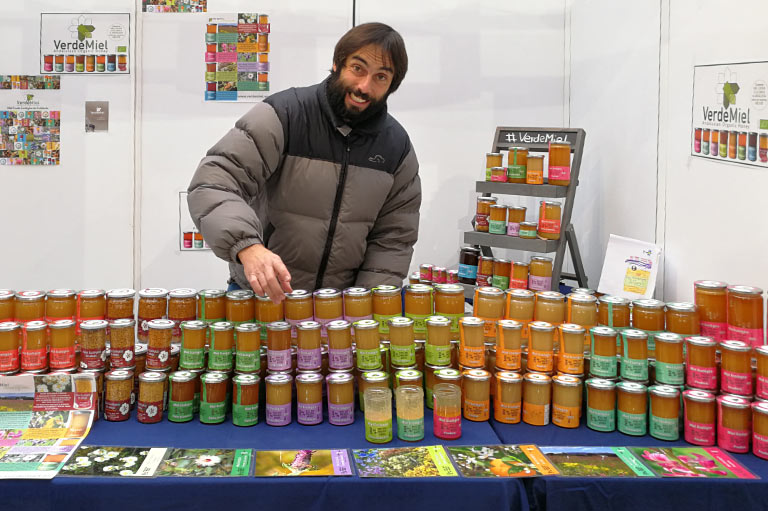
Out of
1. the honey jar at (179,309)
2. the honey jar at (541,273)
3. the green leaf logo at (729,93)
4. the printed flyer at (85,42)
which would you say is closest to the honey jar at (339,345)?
the honey jar at (179,309)

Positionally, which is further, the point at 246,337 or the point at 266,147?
the point at 266,147

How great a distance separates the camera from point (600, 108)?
12.3 feet

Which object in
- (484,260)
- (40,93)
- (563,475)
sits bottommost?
(563,475)

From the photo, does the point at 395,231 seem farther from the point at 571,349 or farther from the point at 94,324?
the point at 94,324

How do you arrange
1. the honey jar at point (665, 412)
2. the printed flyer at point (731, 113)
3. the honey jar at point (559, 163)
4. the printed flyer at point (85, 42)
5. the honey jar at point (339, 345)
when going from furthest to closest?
the printed flyer at point (85, 42), the honey jar at point (559, 163), the printed flyer at point (731, 113), the honey jar at point (339, 345), the honey jar at point (665, 412)

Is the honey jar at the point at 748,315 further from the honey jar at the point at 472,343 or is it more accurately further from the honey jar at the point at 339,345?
the honey jar at the point at 339,345

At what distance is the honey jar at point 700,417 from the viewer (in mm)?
1742

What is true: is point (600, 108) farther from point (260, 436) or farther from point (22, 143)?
point (22, 143)

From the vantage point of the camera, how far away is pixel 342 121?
2.41 metres

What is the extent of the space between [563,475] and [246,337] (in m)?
0.86

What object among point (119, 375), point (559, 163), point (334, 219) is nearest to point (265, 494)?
point (119, 375)

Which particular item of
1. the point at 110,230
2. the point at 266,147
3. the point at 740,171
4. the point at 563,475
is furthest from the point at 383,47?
the point at 110,230

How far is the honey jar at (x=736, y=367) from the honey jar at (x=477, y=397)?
1.98 feet

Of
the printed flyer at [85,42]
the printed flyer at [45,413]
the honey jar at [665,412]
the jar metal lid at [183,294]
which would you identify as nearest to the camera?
the printed flyer at [45,413]
